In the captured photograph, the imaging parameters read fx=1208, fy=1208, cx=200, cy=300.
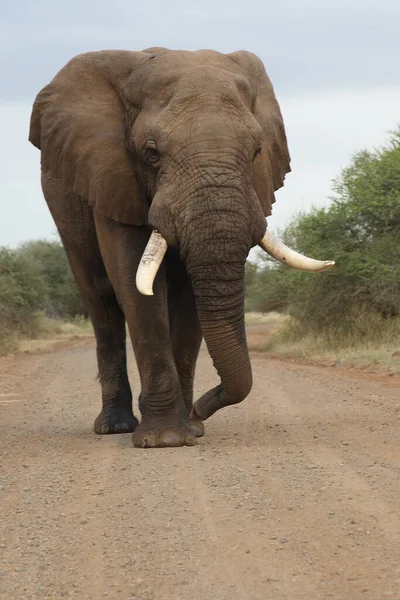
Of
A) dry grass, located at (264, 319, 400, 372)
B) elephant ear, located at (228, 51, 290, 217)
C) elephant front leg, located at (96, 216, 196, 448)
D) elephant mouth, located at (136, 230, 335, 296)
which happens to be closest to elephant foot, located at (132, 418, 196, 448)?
elephant front leg, located at (96, 216, 196, 448)

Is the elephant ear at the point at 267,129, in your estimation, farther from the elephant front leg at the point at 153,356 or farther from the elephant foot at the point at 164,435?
the elephant foot at the point at 164,435

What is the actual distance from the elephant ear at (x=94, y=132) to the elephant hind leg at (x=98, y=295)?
2.71 ft

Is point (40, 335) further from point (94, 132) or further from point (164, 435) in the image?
point (164, 435)

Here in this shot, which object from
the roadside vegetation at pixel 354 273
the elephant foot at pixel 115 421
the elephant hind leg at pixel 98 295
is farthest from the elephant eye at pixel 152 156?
the roadside vegetation at pixel 354 273

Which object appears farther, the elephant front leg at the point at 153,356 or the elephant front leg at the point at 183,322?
the elephant front leg at the point at 183,322

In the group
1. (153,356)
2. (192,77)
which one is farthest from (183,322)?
(192,77)

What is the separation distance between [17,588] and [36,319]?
1383 inches

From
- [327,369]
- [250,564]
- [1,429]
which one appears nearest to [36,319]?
[327,369]

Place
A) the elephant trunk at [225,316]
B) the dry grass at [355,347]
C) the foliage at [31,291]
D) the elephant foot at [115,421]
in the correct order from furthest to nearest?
the foliage at [31,291], the dry grass at [355,347], the elephant foot at [115,421], the elephant trunk at [225,316]

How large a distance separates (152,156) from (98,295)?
8.73 ft

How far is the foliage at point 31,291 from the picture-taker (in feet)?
111

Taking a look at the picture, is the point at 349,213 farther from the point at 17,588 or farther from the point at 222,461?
the point at 17,588

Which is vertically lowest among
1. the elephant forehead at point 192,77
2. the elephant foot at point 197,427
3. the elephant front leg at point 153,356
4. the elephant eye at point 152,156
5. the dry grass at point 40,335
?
the dry grass at point 40,335

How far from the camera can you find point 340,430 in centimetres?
946
